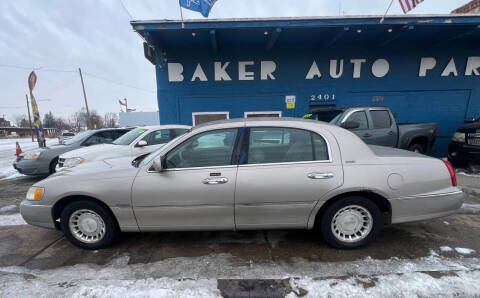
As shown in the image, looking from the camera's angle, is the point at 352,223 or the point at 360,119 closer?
the point at 352,223

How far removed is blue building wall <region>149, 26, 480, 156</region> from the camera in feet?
26.8

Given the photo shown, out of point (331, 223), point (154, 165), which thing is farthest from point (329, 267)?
point (154, 165)

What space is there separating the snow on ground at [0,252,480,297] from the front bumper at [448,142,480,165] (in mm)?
5366

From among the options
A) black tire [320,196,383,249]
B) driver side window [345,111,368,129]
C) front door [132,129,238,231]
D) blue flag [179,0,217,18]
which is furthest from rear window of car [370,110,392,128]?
blue flag [179,0,217,18]

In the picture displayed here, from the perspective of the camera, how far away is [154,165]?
7.78ft

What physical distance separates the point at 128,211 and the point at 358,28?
28.1ft

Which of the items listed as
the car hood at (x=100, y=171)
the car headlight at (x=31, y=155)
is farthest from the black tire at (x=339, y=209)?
the car headlight at (x=31, y=155)

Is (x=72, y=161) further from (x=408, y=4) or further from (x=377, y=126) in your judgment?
(x=408, y=4)

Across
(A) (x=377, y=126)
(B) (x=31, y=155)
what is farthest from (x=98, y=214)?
(A) (x=377, y=126)

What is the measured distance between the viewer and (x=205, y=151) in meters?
2.58

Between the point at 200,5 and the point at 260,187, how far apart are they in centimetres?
668

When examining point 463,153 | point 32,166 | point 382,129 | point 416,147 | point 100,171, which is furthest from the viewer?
point 416,147

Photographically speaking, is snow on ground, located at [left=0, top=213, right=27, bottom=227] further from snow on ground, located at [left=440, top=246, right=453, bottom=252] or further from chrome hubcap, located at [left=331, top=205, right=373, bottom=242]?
snow on ground, located at [left=440, top=246, right=453, bottom=252]

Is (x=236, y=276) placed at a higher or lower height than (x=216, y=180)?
lower
